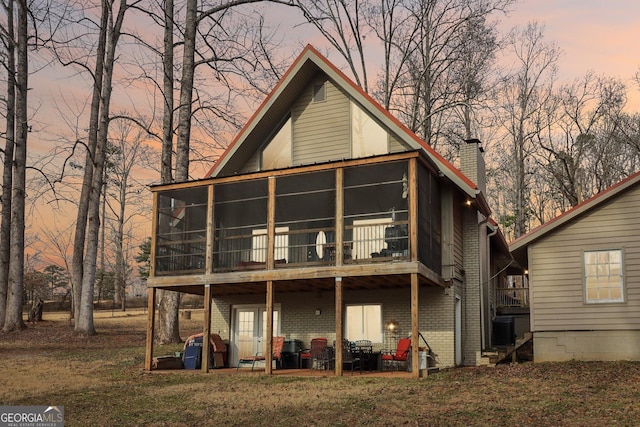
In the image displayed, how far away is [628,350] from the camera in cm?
1739

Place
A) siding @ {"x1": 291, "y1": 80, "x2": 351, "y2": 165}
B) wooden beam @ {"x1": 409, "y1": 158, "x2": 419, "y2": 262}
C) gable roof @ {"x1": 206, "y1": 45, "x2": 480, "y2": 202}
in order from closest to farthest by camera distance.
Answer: wooden beam @ {"x1": 409, "y1": 158, "x2": 419, "y2": 262} < gable roof @ {"x1": 206, "y1": 45, "x2": 480, "y2": 202} < siding @ {"x1": 291, "y1": 80, "x2": 351, "y2": 165}

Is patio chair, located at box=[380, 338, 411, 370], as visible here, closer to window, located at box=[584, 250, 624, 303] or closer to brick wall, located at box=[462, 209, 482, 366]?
brick wall, located at box=[462, 209, 482, 366]

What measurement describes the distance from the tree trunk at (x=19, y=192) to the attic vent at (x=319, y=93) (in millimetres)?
16359

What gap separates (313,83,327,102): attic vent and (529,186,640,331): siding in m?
7.62

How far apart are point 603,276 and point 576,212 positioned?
1794mm

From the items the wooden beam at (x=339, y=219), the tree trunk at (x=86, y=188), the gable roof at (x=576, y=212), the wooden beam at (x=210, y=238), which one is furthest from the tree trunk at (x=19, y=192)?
the gable roof at (x=576, y=212)

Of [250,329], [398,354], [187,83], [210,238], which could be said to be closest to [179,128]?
[187,83]

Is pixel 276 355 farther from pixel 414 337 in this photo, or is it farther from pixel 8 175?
pixel 8 175

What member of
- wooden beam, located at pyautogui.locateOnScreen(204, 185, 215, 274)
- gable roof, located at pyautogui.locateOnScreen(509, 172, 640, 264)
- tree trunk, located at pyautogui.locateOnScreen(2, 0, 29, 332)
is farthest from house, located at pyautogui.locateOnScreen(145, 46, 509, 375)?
tree trunk, located at pyautogui.locateOnScreen(2, 0, 29, 332)

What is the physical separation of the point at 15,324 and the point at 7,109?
10235 mm

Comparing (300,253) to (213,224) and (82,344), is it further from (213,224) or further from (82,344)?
(82,344)

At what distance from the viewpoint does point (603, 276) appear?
1784 centimetres

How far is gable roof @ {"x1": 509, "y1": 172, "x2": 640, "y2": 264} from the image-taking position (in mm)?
17484

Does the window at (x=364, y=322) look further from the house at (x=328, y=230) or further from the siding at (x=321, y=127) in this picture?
the siding at (x=321, y=127)
